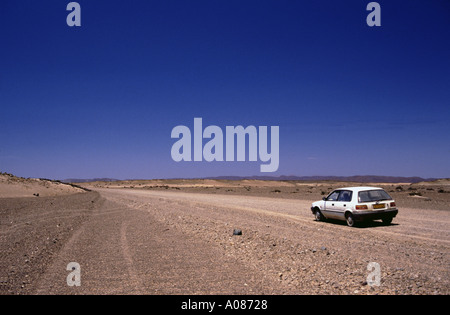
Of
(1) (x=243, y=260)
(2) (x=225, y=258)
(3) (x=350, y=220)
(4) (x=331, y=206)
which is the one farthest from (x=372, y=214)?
(2) (x=225, y=258)

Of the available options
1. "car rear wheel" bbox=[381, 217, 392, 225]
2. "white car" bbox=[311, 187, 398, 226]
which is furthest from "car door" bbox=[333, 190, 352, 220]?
"car rear wheel" bbox=[381, 217, 392, 225]

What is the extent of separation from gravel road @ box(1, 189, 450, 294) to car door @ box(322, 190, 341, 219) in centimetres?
151

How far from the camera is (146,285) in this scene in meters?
6.94

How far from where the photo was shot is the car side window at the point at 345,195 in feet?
52.9

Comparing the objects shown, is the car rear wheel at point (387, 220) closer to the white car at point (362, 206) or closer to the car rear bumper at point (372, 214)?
the white car at point (362, 206)

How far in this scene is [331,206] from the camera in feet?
55.7

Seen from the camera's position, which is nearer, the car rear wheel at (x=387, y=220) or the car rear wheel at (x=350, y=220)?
the car rear wheel at (x=350, y=220)

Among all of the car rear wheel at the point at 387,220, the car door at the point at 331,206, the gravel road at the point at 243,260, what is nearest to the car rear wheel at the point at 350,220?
the gravel road at the point at 243,260

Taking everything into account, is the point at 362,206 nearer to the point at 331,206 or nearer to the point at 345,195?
the point at 345,195

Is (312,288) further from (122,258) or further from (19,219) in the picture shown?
(19,219)

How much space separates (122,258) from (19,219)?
41.1ft
